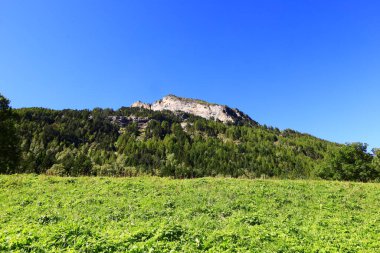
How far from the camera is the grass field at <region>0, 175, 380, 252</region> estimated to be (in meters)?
10.1

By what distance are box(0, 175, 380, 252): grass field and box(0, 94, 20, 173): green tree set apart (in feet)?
69.8

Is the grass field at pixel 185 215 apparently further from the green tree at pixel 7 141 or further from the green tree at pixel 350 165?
the green tree at pixel 350 165

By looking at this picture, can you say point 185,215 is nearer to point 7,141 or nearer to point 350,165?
point 7,141

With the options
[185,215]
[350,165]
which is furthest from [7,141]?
[350,165]

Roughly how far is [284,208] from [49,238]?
1623 cm

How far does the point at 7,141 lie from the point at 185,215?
129 ft

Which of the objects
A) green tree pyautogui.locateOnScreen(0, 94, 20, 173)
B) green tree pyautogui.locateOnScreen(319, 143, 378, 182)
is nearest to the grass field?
green tree pyautogui.locateOnScreen(0, 94, 20, 173)

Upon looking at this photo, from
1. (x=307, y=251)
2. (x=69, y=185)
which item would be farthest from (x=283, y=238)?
(x=69, y=185)

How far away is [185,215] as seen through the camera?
1647cm

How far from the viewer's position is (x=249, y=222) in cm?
1505

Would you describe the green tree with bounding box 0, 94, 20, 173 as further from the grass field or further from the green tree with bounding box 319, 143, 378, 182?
the green tree with bounding box 319, 143, 378, 182

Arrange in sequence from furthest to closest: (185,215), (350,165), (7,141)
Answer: (350,165) < (7,141) < (185,215)

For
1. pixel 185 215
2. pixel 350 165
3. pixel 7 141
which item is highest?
pixel 350 165

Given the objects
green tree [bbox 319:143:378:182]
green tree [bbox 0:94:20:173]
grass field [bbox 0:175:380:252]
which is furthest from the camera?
green tree [bbox 319:143:378:182]
